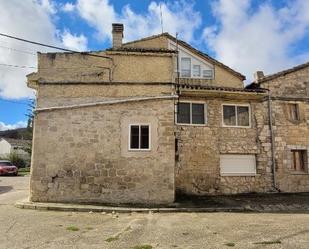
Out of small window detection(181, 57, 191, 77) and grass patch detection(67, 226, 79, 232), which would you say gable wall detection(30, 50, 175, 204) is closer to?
grass patch detection(67, 226, 79, 232)

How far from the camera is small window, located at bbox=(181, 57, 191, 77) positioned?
20844 millimetres

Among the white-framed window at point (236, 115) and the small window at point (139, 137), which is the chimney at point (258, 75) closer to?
the white-framed window at point (236, 115)

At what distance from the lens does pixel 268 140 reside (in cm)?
1847

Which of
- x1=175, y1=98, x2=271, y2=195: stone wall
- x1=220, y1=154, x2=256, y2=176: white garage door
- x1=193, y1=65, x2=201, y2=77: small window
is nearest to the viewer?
x1=175, y1=98, x2=271, y2=195: stone wall

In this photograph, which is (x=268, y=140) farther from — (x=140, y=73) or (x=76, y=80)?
(x=76, y=80)

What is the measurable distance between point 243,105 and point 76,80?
9.39 m

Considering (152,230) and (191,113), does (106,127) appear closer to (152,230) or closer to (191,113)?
(152,230)

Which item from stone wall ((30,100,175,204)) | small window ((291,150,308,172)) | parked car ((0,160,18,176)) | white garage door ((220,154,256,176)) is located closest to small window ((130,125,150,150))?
stone wall ((30,100,175,204))

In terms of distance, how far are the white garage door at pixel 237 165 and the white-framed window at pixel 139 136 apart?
599 centimetres

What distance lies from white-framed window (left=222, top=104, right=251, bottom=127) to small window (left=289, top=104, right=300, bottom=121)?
2.48 m

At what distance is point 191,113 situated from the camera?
707 inches

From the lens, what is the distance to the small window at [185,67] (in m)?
20.8

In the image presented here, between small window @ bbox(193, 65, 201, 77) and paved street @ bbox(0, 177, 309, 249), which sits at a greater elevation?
small window @ bbox(193, 65, 201, 77)

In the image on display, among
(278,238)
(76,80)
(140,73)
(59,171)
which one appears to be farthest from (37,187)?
(278,238)
